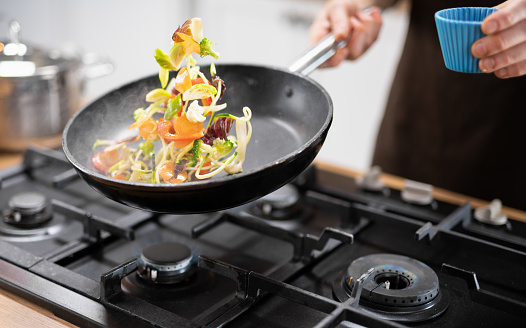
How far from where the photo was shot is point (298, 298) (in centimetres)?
75

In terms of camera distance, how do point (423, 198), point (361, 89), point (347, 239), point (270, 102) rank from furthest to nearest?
point (361, 89) < point (423, 198) < point (270, 102) < point (347, 239)

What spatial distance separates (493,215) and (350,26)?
0.41 meters

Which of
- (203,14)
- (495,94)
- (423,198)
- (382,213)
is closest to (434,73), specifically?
(495,94)

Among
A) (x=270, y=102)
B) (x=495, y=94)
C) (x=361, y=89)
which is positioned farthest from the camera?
(x=361, y=89)

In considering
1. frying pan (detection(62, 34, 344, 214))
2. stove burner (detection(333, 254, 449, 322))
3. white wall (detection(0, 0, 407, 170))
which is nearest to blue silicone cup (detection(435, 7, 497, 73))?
frying pan (detection(62, 34, 344, 214))

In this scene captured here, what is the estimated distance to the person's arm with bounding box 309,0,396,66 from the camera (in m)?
1.16

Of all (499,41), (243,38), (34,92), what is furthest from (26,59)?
(243,38)

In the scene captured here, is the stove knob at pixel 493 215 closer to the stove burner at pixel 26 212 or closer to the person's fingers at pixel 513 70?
the person's fingers at pixel 513 70

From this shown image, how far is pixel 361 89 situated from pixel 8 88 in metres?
1.59

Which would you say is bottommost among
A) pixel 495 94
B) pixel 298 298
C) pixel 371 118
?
pixel 371 118

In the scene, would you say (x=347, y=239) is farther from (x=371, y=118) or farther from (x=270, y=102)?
(x=371, y=118)

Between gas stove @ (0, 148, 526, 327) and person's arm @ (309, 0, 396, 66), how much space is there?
23cm

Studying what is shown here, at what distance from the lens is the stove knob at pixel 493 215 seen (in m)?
1.03

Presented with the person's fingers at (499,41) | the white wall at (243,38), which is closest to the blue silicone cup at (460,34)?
the person's fingers at (499,41)
